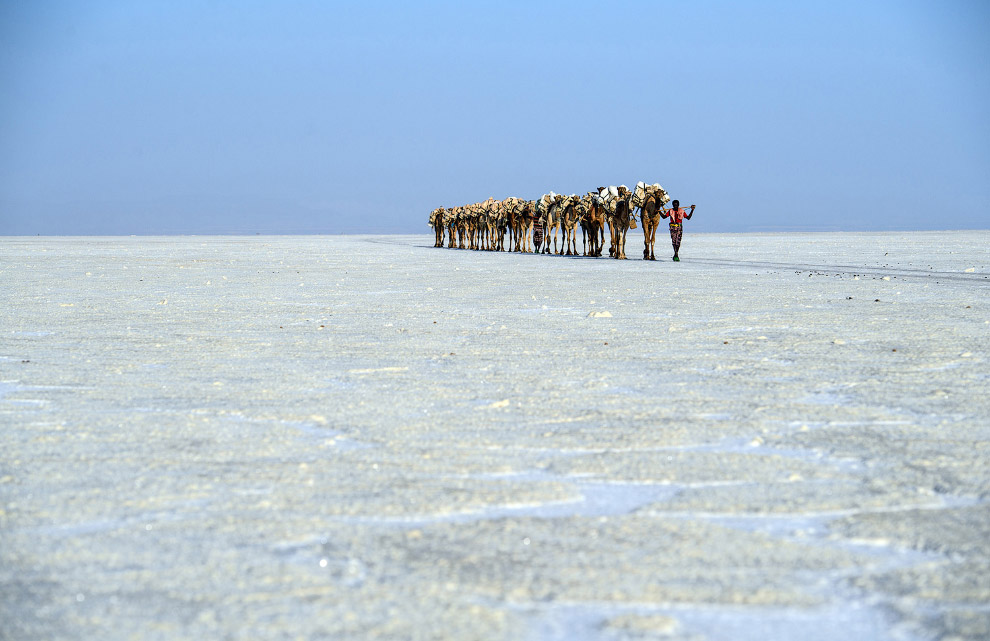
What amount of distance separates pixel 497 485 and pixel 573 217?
3698 centimetres

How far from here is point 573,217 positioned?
41.1 m

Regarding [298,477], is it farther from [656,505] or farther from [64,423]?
[64,423]

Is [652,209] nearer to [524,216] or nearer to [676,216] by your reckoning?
[676,216]

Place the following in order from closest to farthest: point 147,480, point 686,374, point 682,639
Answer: point 682,639 → point 147,480 → point 686,374

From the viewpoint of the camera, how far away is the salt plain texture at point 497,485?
3094 mm

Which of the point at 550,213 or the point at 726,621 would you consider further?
the point at 550,213

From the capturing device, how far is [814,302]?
14320 mm

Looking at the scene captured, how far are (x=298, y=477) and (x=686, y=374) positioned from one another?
12.3 feet

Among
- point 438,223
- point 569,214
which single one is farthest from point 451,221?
point 569,214

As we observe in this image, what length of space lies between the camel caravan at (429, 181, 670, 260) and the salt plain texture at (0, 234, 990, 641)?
2317 cm

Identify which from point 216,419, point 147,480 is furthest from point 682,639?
point 216,419

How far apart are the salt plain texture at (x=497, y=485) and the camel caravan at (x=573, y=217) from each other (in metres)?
23.2

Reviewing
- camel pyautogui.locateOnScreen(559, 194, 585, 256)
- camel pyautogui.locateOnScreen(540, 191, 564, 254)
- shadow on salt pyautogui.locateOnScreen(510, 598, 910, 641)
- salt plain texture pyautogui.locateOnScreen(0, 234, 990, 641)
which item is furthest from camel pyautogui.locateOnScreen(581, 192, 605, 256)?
shadow on salt pyautogui.locateOnScreen(510, 598, 910, 641)

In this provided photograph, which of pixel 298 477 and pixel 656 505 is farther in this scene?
→ pixel 298 477
